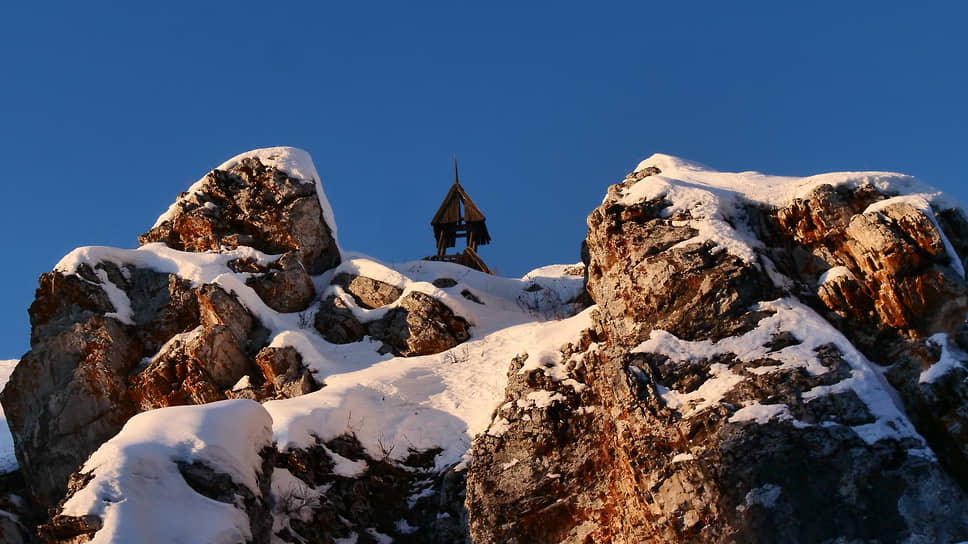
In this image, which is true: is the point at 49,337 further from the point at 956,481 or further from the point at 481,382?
the point at 956,481

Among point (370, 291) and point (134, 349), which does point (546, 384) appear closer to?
point (370, 291)

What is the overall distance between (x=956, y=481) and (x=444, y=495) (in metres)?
8.84

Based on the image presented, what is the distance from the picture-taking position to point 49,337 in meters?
22.6

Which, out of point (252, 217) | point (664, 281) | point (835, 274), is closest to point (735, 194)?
point (835, 274)

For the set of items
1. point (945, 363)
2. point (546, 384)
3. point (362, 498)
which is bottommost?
point (945, 363)

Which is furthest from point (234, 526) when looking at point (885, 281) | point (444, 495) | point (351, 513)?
point (885, 281)

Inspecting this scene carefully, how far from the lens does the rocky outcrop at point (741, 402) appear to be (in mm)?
14203

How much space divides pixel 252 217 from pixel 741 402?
51.3 ft

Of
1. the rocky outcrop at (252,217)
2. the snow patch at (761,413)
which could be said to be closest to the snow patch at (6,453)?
the rocky outcrop at (252,217)

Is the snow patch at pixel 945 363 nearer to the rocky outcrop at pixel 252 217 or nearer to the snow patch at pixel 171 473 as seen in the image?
the snow patch at pixel 171 473

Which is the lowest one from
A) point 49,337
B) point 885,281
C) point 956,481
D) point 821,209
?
point 956,481

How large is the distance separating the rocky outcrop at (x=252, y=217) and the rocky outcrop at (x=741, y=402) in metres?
8.98

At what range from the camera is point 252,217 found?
26234 millimetres

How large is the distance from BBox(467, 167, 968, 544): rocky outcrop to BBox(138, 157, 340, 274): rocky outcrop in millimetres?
8980
